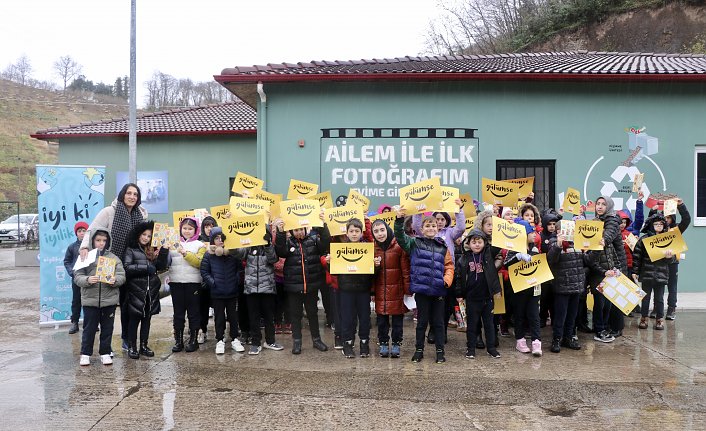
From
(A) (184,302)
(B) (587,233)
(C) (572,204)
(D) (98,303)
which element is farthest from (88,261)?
(C) (572,204)

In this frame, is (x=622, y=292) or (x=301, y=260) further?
(x=622, y=292)

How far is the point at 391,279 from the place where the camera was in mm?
6484

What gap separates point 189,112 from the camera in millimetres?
20766

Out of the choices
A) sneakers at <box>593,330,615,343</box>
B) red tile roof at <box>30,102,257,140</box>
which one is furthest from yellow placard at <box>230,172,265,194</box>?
red tile roof at <box>30,102,257,140</box>

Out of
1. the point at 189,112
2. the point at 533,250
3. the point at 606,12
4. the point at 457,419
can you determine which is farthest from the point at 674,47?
the point at 457,419

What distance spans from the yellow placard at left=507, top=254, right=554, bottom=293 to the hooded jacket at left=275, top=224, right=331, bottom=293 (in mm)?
2354

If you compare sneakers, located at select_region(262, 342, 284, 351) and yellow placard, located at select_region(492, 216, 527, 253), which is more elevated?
yellow placard, located at select_region(492, 216, 527, 253)

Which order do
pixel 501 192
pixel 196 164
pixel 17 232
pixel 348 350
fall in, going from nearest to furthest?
1. pixel 348 350
2. pixel 501 192
3. pixel 196 164
4. pixel 17 232

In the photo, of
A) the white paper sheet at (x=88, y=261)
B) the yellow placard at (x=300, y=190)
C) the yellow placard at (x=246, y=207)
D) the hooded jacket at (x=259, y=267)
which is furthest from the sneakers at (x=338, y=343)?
the white paper sheet at (x=88, y=261)

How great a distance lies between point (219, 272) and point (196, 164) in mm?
11571

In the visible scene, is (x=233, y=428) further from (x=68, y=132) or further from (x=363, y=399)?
(x=68, y=132)

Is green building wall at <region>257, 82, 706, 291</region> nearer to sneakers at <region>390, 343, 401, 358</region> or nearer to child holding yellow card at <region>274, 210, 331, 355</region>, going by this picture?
child holding yellow card at <region>274, 210, 331, 355</region>

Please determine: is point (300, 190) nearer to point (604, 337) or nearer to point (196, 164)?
point (604, 337)

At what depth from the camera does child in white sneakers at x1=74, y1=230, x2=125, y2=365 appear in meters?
6.09
